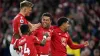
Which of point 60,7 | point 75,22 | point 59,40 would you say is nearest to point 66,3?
point 60,7

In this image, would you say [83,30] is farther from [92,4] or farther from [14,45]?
[14,45]

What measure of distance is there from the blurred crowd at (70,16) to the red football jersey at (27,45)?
576 centimetres

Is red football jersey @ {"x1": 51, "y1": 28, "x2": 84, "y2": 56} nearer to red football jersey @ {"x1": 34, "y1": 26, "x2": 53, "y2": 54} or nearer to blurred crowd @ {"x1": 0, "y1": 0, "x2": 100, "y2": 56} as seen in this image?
red football jersey @ {"x1": 34, "y1": 26, "x2": 53, "y2": 54}

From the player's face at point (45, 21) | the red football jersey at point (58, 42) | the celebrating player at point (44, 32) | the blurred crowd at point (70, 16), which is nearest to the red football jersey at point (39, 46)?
the celebrating player at point (44, 32)

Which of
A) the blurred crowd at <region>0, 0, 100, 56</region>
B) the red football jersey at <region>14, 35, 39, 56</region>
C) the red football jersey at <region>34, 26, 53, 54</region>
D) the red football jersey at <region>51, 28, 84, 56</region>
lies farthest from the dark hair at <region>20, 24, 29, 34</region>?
the blurred crowd at <region>0, 0, 100, 56</region>

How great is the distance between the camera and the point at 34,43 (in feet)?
43.5

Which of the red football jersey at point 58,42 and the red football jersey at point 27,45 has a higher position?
the red football jersey at point 27,45

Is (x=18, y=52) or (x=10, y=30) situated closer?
(x=18, y=52)

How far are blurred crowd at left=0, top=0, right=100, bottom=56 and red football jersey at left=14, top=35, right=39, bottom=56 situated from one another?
18.9ft

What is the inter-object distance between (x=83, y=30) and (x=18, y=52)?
313 inches

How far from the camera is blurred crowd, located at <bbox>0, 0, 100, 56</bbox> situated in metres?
20.5

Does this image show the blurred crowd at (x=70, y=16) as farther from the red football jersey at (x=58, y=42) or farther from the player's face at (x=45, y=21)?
the player's face at (x=45, y=21)

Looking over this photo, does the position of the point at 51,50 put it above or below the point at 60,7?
above

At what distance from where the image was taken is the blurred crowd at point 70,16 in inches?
809
